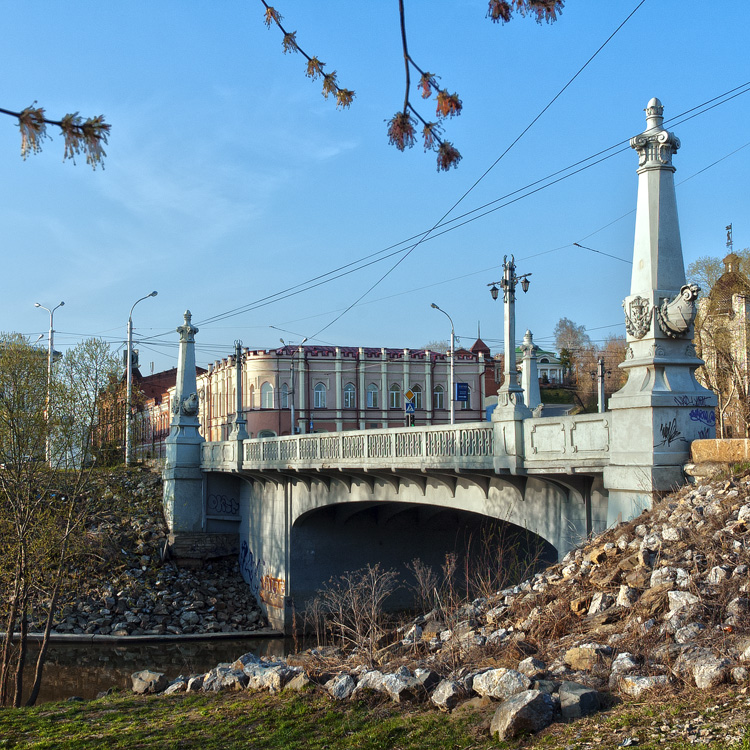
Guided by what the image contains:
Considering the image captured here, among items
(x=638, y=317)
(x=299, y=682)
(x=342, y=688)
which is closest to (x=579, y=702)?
(x=342, y=688)

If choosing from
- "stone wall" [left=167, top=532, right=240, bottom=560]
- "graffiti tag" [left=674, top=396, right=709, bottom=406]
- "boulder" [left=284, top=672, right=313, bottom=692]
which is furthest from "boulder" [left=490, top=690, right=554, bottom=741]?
"stone wall" [left=167, top=532, right=240, bottom=560]

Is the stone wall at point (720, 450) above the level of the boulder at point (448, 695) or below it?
above

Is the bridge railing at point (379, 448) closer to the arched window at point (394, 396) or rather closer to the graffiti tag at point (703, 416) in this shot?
the graffiti tag at point (703, 416)

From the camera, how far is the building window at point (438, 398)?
215 feet

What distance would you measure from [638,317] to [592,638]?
528 centimetres

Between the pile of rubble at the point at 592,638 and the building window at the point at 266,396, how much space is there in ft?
161

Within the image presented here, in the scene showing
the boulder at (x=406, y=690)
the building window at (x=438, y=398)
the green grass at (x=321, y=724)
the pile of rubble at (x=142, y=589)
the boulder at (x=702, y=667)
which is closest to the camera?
the green grass at (x=321, y=724)

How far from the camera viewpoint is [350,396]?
63188 mm

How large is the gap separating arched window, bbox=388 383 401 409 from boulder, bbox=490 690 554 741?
57.3 m

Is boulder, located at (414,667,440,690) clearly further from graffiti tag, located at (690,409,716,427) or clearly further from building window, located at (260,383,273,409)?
building window, located at (260,383,273,409)

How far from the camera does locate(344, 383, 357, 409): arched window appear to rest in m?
63.1

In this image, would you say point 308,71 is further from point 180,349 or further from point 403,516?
point 180,349

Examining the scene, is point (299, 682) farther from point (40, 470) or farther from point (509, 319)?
point (40, 470)

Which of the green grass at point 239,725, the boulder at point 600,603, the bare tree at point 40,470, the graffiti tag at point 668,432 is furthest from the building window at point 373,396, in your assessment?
the boulder at point 600,603
